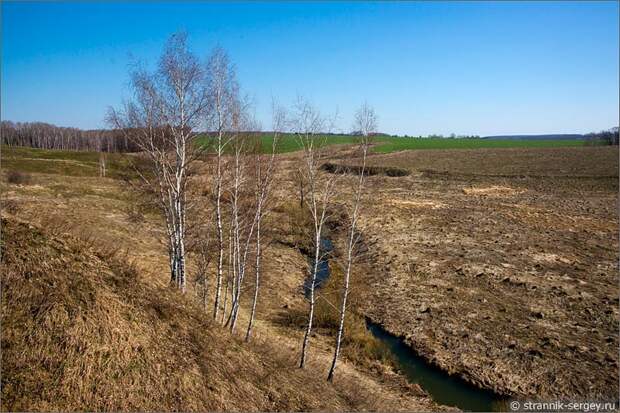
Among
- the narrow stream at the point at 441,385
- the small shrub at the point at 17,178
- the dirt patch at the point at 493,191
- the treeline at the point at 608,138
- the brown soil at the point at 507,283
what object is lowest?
the narrow stream at the point at 441,385

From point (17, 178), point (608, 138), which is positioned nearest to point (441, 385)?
point (17, 178)

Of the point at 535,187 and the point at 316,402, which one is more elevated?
the point at 535,187

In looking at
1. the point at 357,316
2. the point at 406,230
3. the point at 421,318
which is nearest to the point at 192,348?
the point at 357,316

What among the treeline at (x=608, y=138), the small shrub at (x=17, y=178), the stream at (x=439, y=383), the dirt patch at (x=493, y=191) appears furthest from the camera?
the treeline at (x=608, y=138)

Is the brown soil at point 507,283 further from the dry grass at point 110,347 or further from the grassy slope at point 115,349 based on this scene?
the dry grass at point 110,347

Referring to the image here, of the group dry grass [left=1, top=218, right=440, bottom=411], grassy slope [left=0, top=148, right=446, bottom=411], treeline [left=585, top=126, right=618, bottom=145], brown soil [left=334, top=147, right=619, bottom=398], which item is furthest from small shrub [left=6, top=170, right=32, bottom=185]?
treeline [left=585, top=126, right=618, bottom=145]

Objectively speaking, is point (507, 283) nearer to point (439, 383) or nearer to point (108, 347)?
point (439, 383)

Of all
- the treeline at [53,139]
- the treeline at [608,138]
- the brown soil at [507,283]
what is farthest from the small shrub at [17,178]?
the treeline at [608,138]

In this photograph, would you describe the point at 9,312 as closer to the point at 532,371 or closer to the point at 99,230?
the point at 532,371
